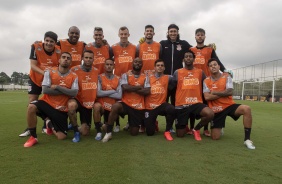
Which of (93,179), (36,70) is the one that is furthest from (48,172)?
(36,70)

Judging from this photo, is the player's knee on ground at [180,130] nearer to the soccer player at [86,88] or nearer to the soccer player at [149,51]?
the soccer player at [149,51]

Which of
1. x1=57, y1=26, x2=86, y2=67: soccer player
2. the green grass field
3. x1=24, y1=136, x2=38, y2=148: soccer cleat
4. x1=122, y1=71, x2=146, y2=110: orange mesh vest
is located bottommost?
the green grass field

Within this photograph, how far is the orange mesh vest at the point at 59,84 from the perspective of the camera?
16.6 feet

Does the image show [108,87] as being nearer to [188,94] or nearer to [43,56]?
[43,56]

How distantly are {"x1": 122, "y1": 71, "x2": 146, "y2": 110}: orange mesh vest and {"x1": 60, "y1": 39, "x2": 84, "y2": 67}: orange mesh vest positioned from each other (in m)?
1.33

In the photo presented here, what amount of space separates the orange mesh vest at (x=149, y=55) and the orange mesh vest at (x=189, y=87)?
32.8 inches

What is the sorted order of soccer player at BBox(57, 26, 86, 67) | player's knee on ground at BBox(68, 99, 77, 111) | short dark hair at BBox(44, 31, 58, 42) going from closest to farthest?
player's knee on ground at BBox(68, 99, 77, 111) < short dark hair at BBox(44, 31, 58, 42) < soccer player at BBox(57, 26, 86, 67)

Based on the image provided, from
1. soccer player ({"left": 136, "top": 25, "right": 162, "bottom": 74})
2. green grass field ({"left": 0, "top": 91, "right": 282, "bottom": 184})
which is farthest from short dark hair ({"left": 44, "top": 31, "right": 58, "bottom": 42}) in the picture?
green grass field ({"left": 0, "top": 91, "right": 282, "bottom": 184})

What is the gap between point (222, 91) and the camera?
5.35 meters

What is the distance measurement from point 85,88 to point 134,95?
3.70 feet

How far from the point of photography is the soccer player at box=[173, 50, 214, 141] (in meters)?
5.48

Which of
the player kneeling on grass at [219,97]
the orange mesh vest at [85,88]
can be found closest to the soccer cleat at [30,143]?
the orange mesh vest at [85,88]

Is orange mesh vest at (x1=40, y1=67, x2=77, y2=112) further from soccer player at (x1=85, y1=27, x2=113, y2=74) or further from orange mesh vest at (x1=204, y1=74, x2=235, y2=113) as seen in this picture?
orange mesh vest at (x1=204, y1=74, x2=235, y2=113)

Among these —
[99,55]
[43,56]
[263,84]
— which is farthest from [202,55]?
[263,84]
